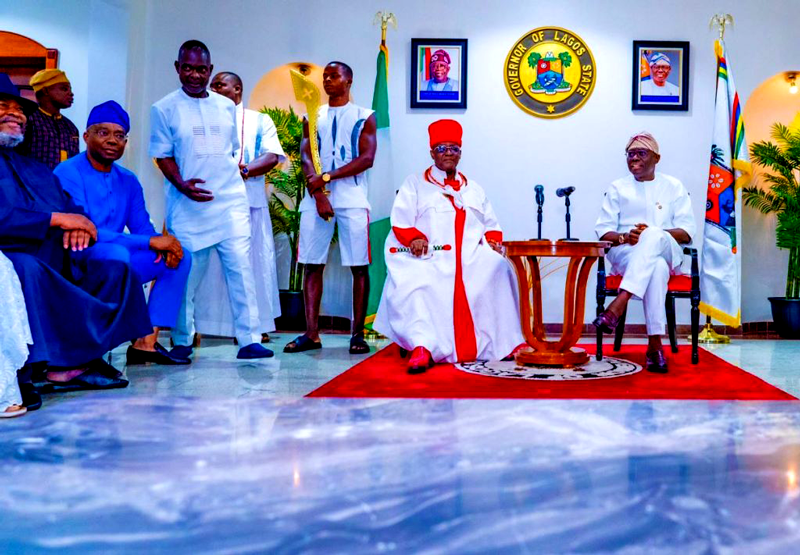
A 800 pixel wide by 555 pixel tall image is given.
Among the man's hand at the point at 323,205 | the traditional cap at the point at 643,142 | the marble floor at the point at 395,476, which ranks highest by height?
the traditional cap at the point at 643,142

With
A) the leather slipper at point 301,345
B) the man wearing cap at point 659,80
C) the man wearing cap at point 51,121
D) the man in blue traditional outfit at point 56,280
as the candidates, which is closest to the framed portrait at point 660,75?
the man wearing cap at point 659,80

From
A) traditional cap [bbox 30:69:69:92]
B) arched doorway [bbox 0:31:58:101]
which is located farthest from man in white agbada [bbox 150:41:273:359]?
arched doorway [bbox 0:31:58:101]

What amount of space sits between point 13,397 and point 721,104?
5606 mm

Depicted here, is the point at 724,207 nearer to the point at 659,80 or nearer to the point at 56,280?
the point at 659,80

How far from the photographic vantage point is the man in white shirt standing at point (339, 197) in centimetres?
542

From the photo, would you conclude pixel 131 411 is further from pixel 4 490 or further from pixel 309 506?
pixel 309 506

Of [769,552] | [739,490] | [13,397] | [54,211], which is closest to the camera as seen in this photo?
[769,552]

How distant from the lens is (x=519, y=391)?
11.8 feet

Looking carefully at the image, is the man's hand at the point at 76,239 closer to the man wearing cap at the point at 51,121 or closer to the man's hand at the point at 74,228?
the man's hand at the point at 74,228

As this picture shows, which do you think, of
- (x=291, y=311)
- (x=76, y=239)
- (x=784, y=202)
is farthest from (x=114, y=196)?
(x=784, y=202)

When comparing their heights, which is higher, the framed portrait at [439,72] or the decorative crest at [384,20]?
the decorative crest at [384,20]

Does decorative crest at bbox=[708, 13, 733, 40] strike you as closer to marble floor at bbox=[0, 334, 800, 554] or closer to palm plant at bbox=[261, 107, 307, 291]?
palm plant at bbox=[261, 107, 307, 291]

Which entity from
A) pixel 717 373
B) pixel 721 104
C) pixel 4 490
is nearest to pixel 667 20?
pixel 721 104

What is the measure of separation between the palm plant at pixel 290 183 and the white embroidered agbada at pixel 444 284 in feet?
7.28
